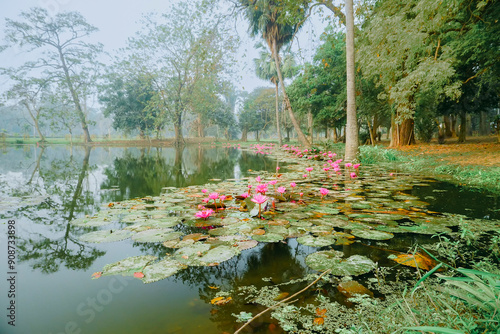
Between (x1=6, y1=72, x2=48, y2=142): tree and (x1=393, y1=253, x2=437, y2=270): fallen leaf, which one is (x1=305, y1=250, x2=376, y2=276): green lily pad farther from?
(x1=6, y1=72, x2=48, y2=142): tree

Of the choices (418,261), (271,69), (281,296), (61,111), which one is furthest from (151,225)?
(61,111)

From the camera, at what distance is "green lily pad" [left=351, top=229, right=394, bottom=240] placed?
1830mm

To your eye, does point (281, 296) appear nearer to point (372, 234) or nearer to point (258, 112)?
point (372, 234)

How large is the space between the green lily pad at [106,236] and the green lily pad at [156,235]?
10 centimetres

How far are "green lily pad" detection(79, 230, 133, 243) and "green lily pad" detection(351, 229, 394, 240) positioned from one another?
6.15 feet

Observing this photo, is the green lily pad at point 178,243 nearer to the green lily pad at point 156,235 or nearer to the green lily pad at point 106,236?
the green lily pad at point 156,235

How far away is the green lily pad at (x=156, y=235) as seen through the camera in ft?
6.10

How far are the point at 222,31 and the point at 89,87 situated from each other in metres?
20.9

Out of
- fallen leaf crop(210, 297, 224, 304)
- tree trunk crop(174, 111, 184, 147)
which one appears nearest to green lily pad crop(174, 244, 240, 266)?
fallen leaf crop(210, 297, 224, 304)

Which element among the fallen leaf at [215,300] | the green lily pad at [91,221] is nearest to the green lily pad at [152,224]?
the green lily pad at [91,221]

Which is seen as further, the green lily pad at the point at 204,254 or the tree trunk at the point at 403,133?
the tree trunk at the point at 403,133

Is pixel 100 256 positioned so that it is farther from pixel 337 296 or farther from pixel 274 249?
pixel 337 296

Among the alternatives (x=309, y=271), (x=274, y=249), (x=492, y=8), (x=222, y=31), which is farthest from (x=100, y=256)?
(x=492, y=8)

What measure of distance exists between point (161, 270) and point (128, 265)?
0.25m
